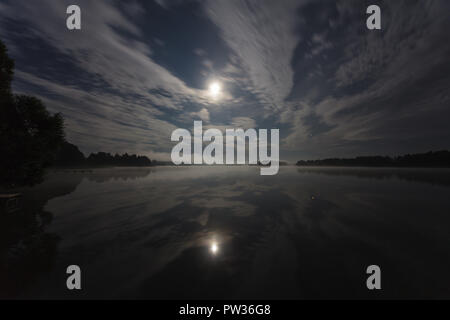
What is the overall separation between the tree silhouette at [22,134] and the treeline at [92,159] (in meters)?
64.8

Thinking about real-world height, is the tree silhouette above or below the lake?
above

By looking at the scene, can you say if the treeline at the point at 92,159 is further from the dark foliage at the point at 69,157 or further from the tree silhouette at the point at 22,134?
the tree silhouette at the point at 22,134

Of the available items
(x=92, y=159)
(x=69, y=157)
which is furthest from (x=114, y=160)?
(x=69, y=157)

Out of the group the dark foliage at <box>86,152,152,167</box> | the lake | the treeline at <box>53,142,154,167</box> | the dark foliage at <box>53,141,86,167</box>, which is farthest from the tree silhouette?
the dark foliage at <box>86,152,152,167</box>

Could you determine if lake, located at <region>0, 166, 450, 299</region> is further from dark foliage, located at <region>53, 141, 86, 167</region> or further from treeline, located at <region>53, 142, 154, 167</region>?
dark foliage, located at <region>53, 141, 86, 167</region>

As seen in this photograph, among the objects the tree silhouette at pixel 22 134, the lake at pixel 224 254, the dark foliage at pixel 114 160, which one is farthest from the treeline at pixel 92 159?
the lake at pixel 224 254

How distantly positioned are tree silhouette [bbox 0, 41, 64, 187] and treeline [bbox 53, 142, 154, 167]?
64.8 metres

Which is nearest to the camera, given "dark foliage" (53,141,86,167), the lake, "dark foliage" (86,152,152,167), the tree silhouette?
the lake

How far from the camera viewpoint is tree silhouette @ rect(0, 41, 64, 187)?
14.6 metres

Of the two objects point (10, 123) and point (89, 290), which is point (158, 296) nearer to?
point (89, 290)

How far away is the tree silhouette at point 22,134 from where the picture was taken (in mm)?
14562

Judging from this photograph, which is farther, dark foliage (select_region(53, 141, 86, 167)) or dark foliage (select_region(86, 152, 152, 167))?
dark foliage (select_region(86, 152, 152, 167))
